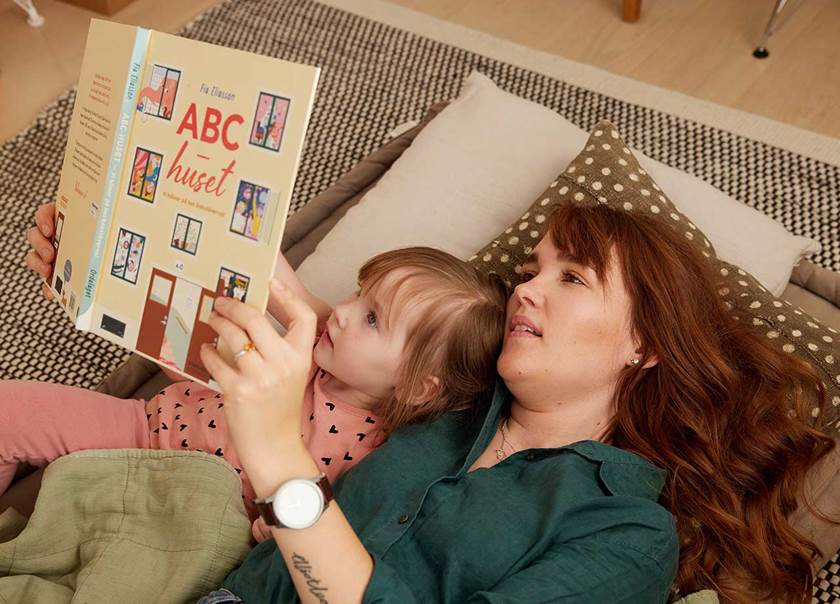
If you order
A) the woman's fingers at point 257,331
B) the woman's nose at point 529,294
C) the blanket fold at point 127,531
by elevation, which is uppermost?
the woman's fingers at point 257,331

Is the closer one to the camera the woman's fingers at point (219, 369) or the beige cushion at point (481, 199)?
the woman's fingers at point (219, 369)

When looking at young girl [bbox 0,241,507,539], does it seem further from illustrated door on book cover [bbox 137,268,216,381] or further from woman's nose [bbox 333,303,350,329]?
illustrated door on book cover [bbox 137,268,216,381]

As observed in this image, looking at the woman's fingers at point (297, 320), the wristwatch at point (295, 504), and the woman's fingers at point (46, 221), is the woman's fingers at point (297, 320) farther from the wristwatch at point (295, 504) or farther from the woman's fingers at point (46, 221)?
the woman's fingers at point (46, 221)

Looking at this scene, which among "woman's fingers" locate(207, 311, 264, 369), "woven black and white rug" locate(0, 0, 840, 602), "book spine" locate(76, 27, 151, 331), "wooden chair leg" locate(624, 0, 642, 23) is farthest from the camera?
"wooden chair leg" locate(624, 0, 642, 23)

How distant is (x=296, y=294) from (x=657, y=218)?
24.6 inches

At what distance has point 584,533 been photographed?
3.48 feet

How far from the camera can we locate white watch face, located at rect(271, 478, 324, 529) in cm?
90

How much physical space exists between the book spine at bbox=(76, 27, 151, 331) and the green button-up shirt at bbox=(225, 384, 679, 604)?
0.41 meters

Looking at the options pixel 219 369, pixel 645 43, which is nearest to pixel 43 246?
pixel 219 369

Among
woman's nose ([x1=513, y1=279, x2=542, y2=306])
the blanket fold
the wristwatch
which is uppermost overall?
woman's nose ([x1=513, y1=279, x2=542, y2=306])

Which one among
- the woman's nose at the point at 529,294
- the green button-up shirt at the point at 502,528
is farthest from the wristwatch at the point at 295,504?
the woman's nose at the point at 529,294

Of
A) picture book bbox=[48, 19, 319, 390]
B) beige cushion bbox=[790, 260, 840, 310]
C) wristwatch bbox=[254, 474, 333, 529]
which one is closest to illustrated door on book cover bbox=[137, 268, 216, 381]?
picture book bbox=[48, 19, 319, 390]

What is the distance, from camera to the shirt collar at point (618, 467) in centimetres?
115

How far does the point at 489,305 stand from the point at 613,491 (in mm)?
353
